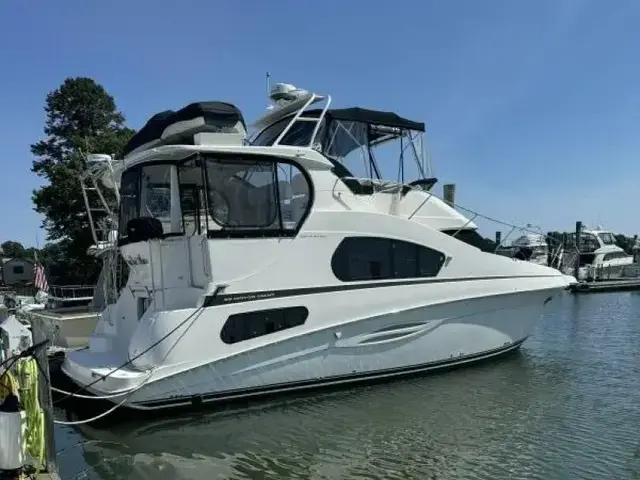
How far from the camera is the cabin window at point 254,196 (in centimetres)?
878

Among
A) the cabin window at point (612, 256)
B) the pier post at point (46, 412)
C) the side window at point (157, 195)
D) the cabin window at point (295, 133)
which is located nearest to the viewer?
the pier post at point (46, 412)

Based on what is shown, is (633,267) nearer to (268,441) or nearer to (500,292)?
(500,292)

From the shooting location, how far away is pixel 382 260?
10062 millimetres

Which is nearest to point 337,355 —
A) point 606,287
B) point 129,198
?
point 129,198

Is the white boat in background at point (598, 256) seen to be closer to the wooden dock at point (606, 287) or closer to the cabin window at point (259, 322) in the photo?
the wooden dock at point (606, 287)

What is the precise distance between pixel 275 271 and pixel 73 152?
2087 centimetres

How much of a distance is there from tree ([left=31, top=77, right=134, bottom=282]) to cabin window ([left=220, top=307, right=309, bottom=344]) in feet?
48.8

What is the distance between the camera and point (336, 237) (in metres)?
9.65

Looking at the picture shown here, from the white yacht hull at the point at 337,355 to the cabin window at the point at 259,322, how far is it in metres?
0.14

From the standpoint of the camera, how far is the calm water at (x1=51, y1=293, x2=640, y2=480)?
6.75m

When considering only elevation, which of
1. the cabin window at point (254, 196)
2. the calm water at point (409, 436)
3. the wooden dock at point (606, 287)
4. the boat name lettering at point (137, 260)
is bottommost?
the wooden dock at point (606, 287)

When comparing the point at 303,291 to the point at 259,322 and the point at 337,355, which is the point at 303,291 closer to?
the point at 259,322

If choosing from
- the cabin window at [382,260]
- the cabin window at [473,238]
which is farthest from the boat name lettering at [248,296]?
the cabin window at [473,238]

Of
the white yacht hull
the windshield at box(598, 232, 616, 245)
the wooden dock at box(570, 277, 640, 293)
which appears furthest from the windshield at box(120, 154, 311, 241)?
the windshield at box(598, 232, 616, 245)
